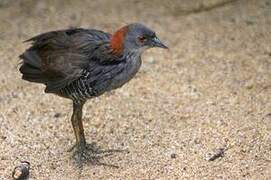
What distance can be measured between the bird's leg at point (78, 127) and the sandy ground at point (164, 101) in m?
0.14

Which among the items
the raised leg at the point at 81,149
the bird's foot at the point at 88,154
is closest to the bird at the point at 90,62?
the raised leg at the point at 81,149

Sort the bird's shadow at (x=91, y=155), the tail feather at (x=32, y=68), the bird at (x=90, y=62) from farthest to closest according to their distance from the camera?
1. the bird's shadow at (x=91, y=155)
2. the tail feather at (x=32, y=68)
3. the bird at (x=90, y=62)

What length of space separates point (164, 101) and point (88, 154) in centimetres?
106

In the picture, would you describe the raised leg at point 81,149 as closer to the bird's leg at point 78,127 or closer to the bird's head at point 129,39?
the bird's leg at point 78,127

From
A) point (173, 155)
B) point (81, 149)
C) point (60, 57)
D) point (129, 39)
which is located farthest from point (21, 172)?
point (129, 39)

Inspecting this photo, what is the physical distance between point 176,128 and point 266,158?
3.01ft

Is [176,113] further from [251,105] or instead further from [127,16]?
[127,16]

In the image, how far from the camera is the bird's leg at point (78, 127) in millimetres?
5660

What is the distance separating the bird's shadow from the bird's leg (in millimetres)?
54

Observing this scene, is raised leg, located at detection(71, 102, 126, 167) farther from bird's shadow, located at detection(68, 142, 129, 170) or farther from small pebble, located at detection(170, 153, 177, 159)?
small pebble, located at detection(170, 153, 177, 159)

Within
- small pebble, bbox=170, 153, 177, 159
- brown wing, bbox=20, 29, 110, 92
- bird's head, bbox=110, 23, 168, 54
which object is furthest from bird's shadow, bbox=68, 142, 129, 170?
bird's head, bbox=110, 23, 168, 54

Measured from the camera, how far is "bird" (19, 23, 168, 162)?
17.5 feet

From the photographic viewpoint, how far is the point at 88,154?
573cm

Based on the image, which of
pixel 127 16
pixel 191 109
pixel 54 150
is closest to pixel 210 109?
pixel 191 109
